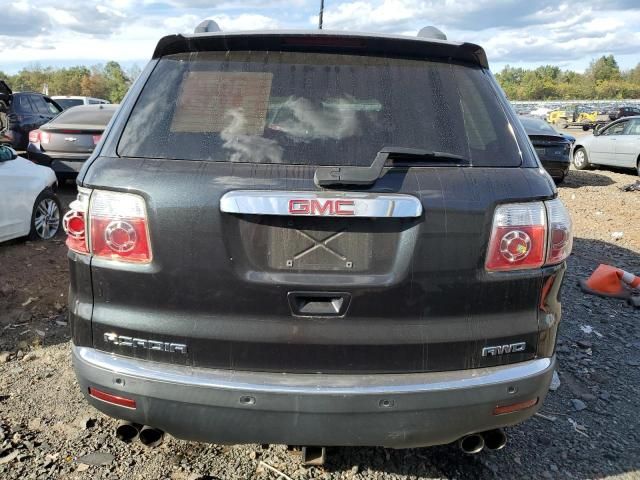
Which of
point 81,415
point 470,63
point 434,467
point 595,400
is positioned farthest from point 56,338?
point 595,400

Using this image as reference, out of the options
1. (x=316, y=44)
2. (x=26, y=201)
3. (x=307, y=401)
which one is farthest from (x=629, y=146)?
(x=307, y=401)

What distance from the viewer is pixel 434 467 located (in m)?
2.89

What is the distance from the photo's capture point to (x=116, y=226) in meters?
2.15

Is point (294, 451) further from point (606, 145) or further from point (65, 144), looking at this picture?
point (606, 145)

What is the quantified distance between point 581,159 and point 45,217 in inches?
609

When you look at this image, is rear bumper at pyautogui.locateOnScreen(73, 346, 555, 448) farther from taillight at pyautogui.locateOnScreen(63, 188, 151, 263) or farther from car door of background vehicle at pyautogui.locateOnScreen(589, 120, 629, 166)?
car door of background vehicle at pyautogui.locateOnScreen(589, 120, 629, 166)

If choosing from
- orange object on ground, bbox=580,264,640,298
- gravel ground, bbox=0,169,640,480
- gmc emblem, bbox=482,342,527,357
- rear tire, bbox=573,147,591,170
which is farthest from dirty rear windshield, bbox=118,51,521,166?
rear tire, bbox=573,147,591,170

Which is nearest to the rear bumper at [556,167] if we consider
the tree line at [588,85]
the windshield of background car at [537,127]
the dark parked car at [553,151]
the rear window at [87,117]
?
the dark parked car at [553,151]

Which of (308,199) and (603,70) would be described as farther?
(603,70)

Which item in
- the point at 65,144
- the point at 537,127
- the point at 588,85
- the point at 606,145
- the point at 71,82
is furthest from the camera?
the point at 588,85

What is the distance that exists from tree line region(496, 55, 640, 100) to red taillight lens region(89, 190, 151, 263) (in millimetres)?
101963

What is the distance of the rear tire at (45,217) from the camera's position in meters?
6.73

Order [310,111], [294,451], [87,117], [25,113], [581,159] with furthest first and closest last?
[581,159]
[25,113]
[87,117]
[294,451]
[310,111]

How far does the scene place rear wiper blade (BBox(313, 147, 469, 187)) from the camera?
205cm
